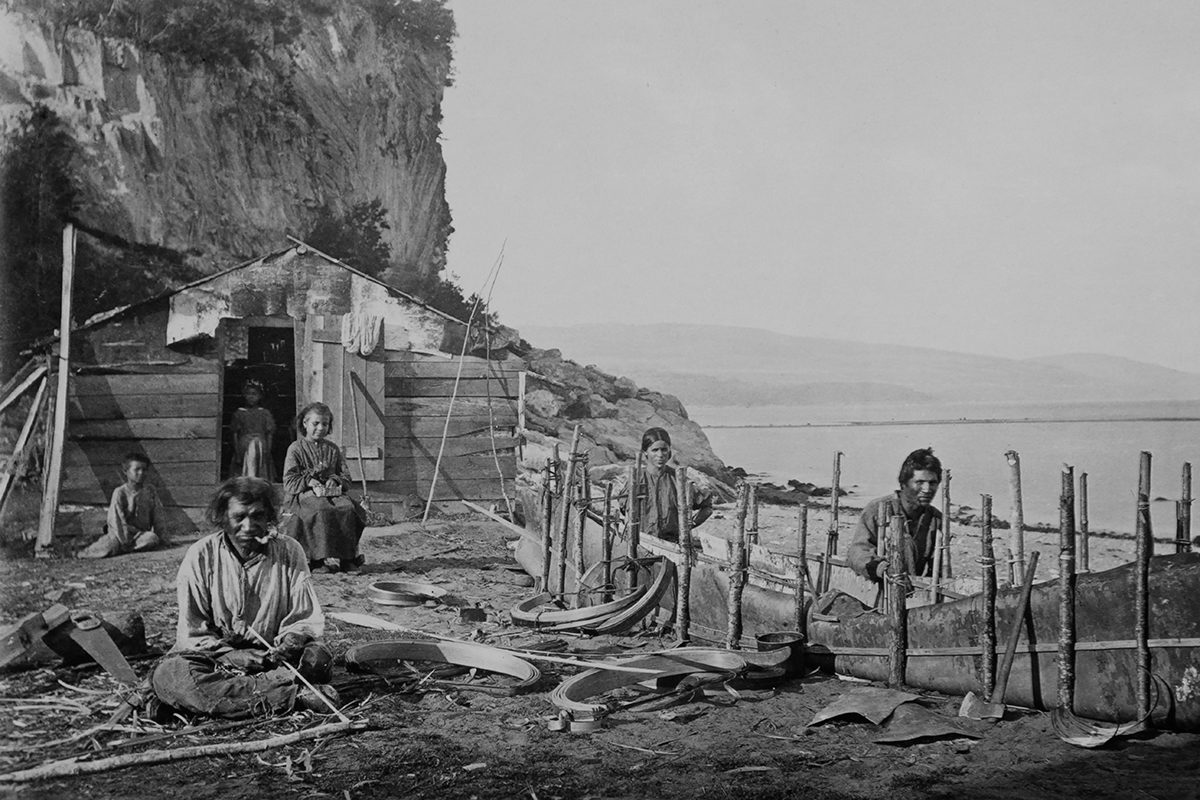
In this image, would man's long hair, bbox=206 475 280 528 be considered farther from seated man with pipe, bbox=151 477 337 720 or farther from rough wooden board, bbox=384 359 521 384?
rough wooden board, bbox=384 359 521 384

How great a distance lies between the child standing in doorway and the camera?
1057cm

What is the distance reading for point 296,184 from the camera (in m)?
18.7

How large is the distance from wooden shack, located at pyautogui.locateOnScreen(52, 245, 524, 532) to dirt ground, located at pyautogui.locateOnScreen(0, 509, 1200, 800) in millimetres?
5241

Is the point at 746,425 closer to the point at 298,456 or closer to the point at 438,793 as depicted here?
the point at 298,456

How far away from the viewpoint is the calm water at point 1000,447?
58.2ft

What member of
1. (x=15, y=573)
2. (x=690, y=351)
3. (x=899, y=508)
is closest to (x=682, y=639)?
(x=899, y=508)

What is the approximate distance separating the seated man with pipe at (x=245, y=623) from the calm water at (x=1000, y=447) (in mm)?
12050

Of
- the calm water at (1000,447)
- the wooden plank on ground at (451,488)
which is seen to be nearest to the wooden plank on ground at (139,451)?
the wooden plank on ground at (451,488)

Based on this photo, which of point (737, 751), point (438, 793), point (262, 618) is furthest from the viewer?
point (262, 618)

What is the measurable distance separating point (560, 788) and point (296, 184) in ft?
55.6

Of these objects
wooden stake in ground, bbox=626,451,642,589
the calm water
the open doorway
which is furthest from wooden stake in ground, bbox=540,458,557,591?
the calm water

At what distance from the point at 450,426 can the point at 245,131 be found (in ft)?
31.5

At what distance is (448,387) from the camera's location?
36.8 ft

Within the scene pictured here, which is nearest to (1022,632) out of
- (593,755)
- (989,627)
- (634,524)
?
(989,627)
